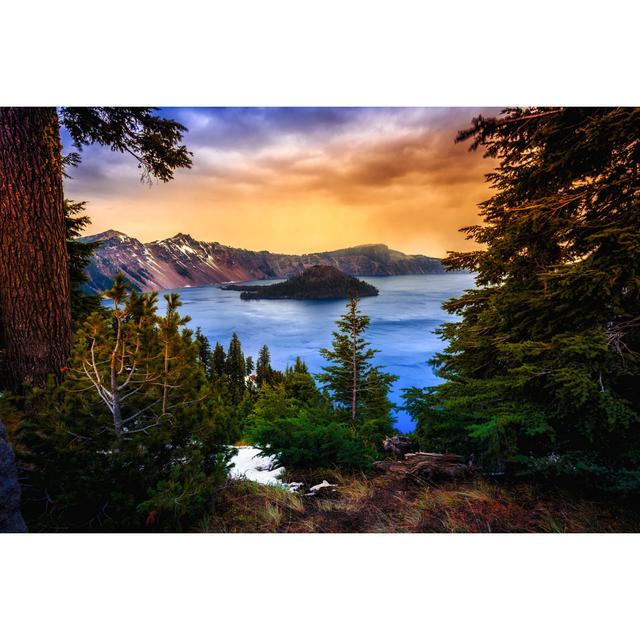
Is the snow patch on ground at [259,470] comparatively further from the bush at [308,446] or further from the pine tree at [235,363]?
the pine tree at [235,363]

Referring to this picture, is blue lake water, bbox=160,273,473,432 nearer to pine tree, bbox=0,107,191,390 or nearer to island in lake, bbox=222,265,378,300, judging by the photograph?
island in lake, bbox=222,265,378,300

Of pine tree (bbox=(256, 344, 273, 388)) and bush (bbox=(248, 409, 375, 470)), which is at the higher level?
pine tree (bbox=(256, 344, 273, 388))

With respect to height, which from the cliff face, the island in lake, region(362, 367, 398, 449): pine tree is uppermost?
the cliff face

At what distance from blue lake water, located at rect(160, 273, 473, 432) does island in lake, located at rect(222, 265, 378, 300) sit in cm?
10

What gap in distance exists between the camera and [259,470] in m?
2.93

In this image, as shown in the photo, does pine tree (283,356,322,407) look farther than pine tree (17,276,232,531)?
Yes

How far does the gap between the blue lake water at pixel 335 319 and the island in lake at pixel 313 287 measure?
3.8 inches

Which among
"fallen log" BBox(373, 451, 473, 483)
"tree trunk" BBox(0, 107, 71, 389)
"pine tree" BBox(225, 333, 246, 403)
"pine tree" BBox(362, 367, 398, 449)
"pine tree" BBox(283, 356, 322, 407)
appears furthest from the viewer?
"pine tree" BBox(362, 367, 398, 449)

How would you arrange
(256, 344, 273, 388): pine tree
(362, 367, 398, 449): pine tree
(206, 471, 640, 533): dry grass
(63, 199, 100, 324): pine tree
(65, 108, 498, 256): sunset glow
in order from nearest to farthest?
1. (206, 471, 640, 533): dry grass
2. (65, 108, 498, 256): sunset glow
3. (63, 199, 100, 324): pine tree
4. (256, 344, 273, 388): pine tree
5. (362, 367, 398, 449): pine tree

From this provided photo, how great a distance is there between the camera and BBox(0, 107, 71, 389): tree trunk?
2.36 meters

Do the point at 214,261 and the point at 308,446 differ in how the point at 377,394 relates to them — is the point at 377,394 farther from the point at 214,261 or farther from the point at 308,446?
Answer: the point at 214,261

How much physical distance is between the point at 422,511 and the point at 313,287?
3097mm

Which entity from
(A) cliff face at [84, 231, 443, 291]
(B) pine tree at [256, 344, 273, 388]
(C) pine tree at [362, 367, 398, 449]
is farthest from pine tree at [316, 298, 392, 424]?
(A) cliff face at [84, 231, 443, 291]

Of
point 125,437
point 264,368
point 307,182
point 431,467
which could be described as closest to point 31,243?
point 125,437
